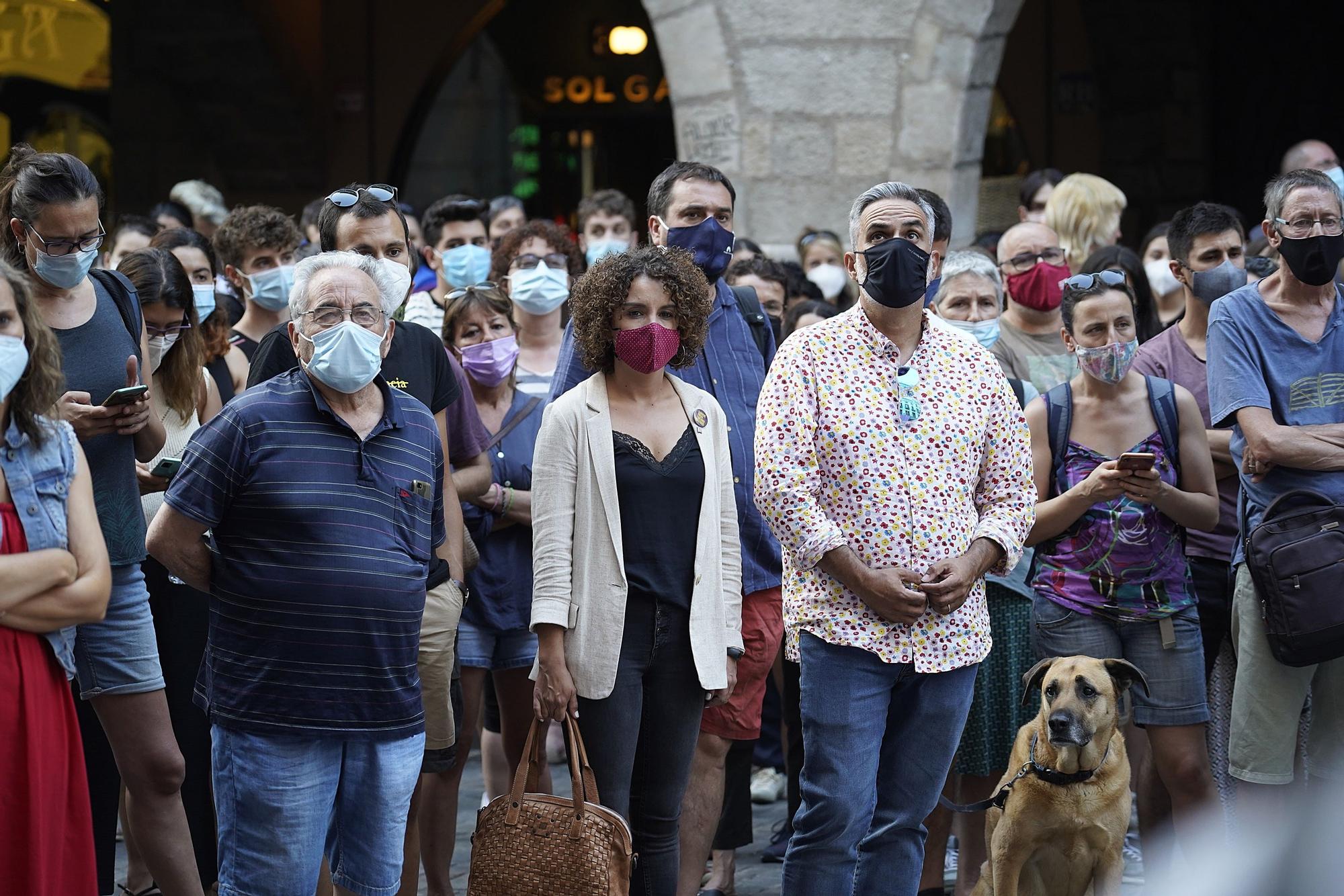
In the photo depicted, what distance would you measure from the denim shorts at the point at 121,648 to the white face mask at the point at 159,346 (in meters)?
0.89

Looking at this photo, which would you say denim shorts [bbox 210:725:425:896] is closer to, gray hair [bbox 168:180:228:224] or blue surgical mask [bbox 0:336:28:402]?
blue surgical mask [bbox 0:336:28:402]

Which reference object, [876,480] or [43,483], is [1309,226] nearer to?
[876,480]

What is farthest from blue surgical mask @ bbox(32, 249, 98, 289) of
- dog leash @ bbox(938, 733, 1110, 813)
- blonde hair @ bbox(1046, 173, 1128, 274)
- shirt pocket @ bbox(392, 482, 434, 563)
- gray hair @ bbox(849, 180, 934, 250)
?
blonde hair @ bbox(1046, 173, 1128, 274)

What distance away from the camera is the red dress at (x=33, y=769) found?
3441mm

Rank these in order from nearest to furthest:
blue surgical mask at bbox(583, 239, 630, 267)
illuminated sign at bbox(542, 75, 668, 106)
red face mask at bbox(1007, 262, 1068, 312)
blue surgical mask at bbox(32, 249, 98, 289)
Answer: blue surgical mask at bbox(32, 249, 98, 289)
red face mask at bbox(1007, 262, 1068, 312)
blue surgical mask at bbox(583, 239, 630, 267)
illuminated sign at bbox(542, 75, 668, 106)

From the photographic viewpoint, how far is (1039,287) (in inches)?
249

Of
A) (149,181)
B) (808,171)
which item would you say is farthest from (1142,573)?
(149,181)

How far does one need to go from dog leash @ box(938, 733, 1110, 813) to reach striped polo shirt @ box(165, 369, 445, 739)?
1862 millimetres

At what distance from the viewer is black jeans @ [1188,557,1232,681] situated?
223 inches

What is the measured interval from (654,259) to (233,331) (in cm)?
228

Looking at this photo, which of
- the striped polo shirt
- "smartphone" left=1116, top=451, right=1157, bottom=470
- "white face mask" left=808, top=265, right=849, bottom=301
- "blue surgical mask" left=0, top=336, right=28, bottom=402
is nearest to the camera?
"blue surgical mask" left=0, top=336, right=28, bottom=402

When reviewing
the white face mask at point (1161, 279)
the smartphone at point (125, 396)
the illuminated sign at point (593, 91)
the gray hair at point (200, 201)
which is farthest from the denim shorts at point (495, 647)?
the illuminated sign at point (593, 91)

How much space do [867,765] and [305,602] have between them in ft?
4.98

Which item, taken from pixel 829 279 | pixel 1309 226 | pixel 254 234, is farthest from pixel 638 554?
pixel 829 279
